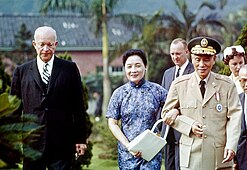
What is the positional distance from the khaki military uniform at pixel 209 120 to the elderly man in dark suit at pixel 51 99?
3.26 feet

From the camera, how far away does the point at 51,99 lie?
5527mm

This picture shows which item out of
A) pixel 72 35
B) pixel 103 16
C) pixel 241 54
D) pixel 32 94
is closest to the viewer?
pixel 32 94

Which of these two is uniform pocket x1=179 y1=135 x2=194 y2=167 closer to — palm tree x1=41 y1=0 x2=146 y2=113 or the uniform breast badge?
the uniform breast badge

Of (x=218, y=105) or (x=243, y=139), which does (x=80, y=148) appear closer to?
(x=218, y=105)

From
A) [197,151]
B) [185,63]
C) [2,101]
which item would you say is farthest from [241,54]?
[2,101]

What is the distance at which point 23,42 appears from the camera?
3328cm

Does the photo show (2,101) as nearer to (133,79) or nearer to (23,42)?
(133,79)

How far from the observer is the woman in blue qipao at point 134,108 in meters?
5.62

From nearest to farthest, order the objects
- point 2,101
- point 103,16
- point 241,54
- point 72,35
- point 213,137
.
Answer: point 2,101, point 213,137, point 241,54, point 103,16, point 72,35

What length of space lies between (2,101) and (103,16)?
85.9ft

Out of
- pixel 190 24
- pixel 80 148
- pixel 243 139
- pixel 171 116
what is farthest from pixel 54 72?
pixel 190 24

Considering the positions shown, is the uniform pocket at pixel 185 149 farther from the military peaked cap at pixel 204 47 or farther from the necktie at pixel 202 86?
the military peaked cap at pixel 204 47

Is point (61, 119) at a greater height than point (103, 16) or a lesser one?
lesser

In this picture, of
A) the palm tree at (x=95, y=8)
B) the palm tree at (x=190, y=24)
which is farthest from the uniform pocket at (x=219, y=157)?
the palm tree at (x=190, y=24)
